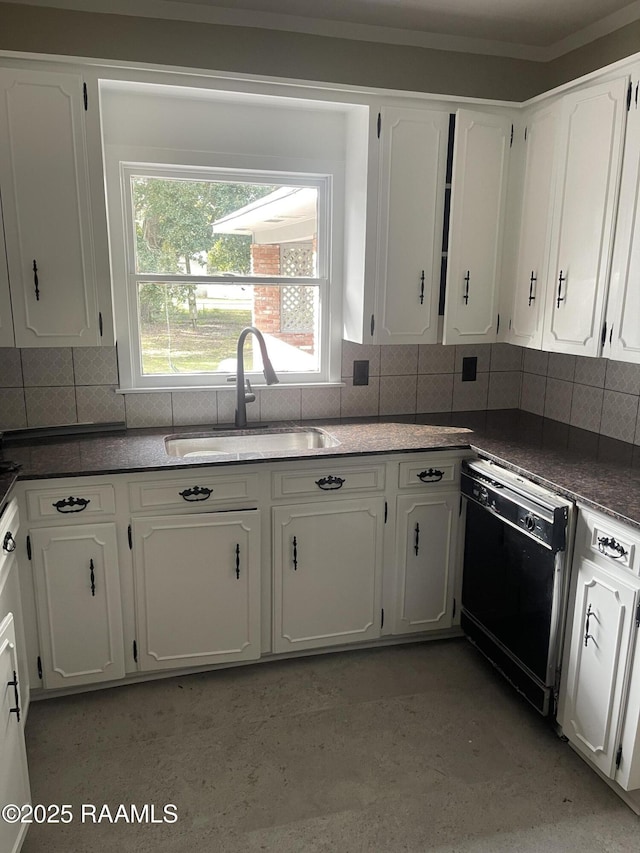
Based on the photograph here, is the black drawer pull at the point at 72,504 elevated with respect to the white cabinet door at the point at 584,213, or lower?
lower

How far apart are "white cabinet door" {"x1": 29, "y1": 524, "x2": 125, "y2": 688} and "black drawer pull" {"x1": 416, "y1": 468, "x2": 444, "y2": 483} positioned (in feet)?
3.99

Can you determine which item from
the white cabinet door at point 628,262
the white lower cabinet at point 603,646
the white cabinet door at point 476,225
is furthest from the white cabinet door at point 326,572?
the white cabinet door at point 628,262

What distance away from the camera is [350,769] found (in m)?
2.02

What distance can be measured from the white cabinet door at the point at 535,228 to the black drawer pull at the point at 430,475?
709 mm

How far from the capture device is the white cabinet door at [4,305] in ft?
7.50

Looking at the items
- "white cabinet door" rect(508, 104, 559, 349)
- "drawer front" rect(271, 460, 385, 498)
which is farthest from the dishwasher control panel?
"white cabinet door" rect(508, 104, 559, 349)

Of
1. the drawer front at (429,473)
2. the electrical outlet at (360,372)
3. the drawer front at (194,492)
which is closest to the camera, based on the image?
the drawer front at (194,492)

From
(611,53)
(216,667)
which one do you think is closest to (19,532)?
(216,667)

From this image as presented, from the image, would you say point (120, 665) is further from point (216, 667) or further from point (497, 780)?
point (497, 780)

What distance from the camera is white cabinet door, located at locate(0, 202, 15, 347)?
2287 millimetres

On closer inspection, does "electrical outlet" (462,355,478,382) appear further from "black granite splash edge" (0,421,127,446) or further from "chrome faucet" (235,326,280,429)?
"black granite splash edge" (0,421,127,446)

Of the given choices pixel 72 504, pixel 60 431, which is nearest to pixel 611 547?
pixel 72 504

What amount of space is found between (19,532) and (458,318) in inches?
78.1

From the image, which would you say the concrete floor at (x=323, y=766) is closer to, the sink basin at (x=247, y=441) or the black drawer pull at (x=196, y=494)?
the black drawer pull at (x=196, y=494)
